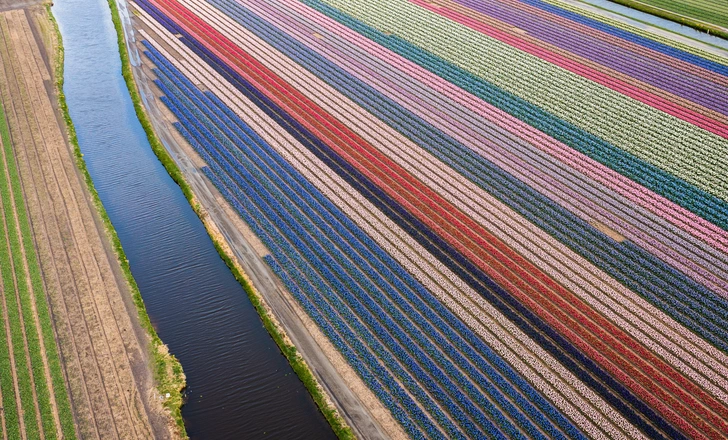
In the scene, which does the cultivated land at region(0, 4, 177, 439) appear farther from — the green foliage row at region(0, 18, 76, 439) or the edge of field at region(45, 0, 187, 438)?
the edge of field at region(45, 0, 187, 438)

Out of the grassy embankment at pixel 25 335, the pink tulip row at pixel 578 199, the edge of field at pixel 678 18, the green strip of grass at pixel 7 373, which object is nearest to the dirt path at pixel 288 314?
the grassy embankment at pixel 25 335

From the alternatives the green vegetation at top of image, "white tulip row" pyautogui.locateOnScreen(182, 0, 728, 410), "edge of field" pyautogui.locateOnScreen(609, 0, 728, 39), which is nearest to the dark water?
the green vegetation at top of image

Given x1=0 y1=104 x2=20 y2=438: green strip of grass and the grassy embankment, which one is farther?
the grassy embankment

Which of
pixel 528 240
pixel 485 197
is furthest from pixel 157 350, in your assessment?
pixel 485 197

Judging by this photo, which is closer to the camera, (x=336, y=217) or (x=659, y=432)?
(x=659, y=432)

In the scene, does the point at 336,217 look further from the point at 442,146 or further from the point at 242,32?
the point at 242,32

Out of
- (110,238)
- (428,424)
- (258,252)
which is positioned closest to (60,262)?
(110,238)
